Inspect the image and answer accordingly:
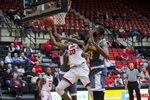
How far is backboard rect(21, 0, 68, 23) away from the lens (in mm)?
6352

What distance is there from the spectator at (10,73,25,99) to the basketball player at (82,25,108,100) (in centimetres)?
641

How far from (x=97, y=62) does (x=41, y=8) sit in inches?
95.2

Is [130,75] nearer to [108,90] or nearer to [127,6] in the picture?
[108,90]

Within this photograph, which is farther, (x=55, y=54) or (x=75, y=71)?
(x=55, y=54)

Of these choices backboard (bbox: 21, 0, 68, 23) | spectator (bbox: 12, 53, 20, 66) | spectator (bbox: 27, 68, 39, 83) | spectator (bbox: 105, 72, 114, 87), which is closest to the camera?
backboard (bbox: 21, 0, 68, 23)

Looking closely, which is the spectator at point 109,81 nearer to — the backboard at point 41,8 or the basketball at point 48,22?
the backboard at point 41,8

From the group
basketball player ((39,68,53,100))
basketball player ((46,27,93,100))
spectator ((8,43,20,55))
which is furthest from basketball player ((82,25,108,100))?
spectator ((8,43,20,55))

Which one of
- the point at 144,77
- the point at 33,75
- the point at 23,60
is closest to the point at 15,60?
the point at 23,60

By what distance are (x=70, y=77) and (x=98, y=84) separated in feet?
4.61

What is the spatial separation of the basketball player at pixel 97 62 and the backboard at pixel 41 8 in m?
1.28

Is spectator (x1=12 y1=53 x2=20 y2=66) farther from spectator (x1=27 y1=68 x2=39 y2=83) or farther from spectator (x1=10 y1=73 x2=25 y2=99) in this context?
spectator (x1=10 y1=73 x2=25 y2=99)

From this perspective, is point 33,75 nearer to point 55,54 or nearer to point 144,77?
point 55,54

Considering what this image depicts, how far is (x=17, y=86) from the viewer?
439 inches

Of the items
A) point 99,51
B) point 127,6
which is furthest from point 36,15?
point 127,6
